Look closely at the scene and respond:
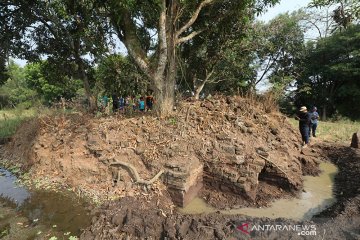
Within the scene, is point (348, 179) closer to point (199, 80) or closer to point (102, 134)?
point (102, 134)

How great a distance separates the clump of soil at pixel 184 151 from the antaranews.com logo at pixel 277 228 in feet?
5.42

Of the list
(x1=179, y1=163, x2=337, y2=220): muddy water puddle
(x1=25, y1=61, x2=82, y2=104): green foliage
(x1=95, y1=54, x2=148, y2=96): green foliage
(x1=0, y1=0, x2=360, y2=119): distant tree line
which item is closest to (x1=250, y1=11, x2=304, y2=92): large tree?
(x1=0, y1=0, x2=360, y2=119): distant tree line

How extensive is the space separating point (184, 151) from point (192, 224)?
7.86 feet

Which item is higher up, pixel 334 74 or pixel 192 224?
pixel 334 74

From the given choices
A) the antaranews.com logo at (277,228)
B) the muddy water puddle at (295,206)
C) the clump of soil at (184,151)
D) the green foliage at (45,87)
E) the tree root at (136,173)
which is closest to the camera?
the antaranews.com logo at (277,228)

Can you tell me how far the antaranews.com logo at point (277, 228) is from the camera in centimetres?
367

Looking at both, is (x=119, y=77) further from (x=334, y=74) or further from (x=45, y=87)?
(x=45, y=87)

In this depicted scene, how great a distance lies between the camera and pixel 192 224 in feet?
13.3

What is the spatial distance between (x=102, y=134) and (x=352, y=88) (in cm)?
1962

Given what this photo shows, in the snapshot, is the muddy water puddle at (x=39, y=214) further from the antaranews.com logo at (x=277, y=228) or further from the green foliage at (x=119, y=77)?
the green foliage at (x=119, y=77)

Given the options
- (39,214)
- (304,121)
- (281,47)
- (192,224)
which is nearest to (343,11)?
(304,121)

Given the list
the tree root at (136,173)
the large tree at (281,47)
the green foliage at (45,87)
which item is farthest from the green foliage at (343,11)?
the green foliage at (45,87)

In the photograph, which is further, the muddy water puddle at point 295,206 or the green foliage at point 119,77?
the green foliage at point 119,77

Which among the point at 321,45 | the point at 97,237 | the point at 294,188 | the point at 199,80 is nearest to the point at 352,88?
the point at 321,45
